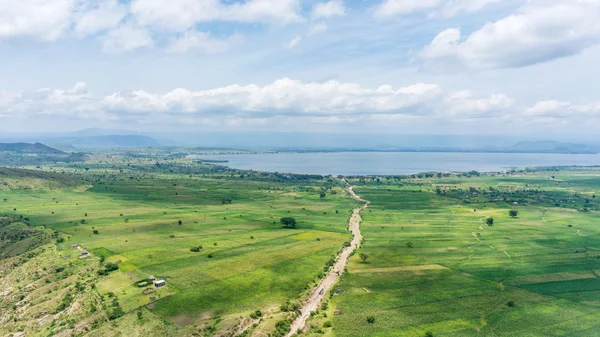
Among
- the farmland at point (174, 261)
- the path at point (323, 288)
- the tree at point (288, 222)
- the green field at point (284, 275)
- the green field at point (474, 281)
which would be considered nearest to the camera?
the green field at point (284, 275)

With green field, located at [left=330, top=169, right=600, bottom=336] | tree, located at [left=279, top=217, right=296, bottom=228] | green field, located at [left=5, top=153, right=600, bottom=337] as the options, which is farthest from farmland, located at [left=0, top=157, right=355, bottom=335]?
green field, located at [left=330, top=169, right=600, bottom=336]

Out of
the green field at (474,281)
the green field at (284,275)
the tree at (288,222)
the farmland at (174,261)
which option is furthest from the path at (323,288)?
the tree at (288,222)

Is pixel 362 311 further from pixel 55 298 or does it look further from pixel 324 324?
pixel 55 298

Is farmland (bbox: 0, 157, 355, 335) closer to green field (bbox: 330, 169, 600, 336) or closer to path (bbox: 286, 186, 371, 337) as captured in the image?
path (bbox: 286, 186, 371, 337)

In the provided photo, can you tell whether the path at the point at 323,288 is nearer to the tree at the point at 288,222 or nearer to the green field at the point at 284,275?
the green field at the point at 284,275

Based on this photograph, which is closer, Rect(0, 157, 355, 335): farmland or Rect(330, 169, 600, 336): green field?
Rect(330, 169, 600, 336): green field

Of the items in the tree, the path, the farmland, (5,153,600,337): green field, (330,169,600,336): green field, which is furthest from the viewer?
the tree

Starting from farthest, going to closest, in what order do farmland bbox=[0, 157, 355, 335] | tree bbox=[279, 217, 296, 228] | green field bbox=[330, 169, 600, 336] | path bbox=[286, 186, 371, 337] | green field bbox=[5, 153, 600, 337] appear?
1. tree bbox=[279, 217, 296, 228]
2. farmland bbox=[0, 157, 355, 335]
3. path bbox=[286, 186, 371, 337]
4. green field bbox=[330, 169, 600, 336]
5. green field bbox=[5, 153, 600, 337]

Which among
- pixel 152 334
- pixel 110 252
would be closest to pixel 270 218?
pixel 110 252

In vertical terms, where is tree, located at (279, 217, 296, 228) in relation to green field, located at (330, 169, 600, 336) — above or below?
above
